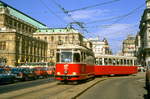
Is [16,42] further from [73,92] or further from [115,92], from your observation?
[73,92]

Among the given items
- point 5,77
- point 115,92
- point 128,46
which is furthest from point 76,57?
point 128,46

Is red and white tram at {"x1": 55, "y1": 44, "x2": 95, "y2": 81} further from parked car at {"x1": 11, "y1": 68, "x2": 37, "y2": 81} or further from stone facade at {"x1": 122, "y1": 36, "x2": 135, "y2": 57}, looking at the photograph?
stone facade at {"x1": 122, "y1": 36, "x2": 135, "y2": 57}

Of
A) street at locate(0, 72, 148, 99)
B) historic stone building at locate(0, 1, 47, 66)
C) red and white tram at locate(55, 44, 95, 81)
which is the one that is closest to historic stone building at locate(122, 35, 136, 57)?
historic stone building at locate(0, 1, 47, 66)

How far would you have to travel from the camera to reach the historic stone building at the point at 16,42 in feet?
268

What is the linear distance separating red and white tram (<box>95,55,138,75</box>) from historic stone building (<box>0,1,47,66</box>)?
153 feet

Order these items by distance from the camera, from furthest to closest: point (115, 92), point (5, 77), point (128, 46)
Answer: point (128, 46), point (5, 77), point (115, 92)

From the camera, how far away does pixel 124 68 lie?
39.5m

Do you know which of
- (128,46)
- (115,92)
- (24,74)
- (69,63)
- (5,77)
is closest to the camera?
(115,92)

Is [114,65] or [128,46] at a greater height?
[128,46]

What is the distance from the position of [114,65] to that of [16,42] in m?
50.0

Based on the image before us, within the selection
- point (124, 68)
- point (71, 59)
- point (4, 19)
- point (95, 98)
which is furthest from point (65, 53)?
point (4, 19)

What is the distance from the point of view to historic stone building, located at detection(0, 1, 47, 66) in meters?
81.8

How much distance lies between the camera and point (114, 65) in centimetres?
3753

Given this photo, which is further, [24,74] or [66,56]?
[24,74]
